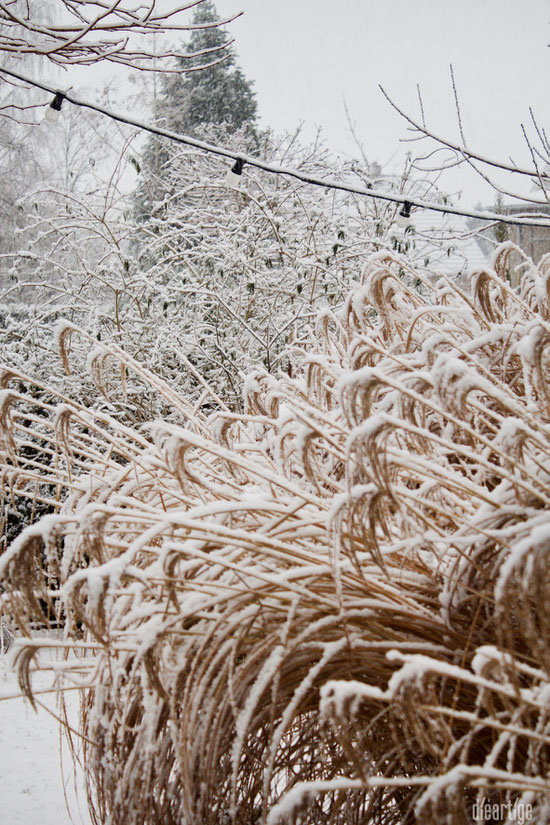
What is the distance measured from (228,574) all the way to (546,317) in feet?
3.09

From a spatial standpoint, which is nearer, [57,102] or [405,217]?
[57,102]

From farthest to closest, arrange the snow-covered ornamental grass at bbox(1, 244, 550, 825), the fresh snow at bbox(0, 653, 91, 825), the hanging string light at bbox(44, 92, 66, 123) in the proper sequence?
the hanging string light at bbox(44, 92, 66, 123) < the fresh snow at bbox(0, 653, 91, 825) < the snow-covered ornamental grass at bbox(1, 244, 550, 825)

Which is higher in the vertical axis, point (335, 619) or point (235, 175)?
point (235, 175)

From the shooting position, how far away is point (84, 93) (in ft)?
52.3

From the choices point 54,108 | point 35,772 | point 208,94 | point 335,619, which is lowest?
point 35,772

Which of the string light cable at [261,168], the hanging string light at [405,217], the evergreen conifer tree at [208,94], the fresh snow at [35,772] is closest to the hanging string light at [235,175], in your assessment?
the string light cable at [261,168]

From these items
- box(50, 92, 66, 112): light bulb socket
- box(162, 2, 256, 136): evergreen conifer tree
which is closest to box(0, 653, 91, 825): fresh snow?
box(50, 92, 66, 112): light bulb socket

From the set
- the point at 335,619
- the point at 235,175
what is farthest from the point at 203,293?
the point at 335,619

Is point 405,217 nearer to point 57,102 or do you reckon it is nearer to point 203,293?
point 203,293

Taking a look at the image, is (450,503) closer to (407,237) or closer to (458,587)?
(458,587)

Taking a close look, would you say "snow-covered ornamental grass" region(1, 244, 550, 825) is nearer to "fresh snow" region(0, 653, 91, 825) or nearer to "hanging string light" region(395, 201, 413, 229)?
"fresh snow" region(0, 653, 91, 825)

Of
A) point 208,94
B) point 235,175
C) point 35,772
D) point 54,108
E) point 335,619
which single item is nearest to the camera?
point 335,619

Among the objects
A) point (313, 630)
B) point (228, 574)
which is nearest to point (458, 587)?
point (313, 630)

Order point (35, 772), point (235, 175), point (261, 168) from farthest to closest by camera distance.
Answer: point (235, 175) < point (261, 168) < point (35, 772)
